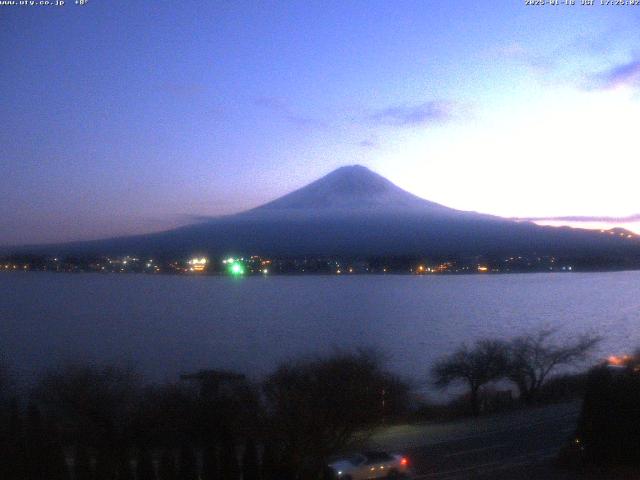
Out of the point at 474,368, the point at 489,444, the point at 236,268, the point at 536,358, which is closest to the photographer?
the point at 489,444

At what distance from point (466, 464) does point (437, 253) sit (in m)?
46.3

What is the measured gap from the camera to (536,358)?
18.3 m

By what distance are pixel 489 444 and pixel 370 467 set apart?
3314 millimetres

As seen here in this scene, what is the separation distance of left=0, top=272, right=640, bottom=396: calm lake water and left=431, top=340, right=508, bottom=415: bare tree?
2.09 m

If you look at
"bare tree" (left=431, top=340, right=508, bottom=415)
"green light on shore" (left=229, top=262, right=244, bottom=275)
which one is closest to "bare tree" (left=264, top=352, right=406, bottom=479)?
"bare tree" (left=431, top=340, right=508, bottom=415)

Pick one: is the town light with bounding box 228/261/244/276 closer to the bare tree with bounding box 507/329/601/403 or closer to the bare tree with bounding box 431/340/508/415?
the bare tree with bounding box 507/329/601/403

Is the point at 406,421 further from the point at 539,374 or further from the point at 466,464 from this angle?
the point at 539,374

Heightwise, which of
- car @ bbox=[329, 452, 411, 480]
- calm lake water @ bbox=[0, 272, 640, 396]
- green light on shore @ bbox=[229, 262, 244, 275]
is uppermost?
green light on shore @ bbox=[229, 262, 244, 275]

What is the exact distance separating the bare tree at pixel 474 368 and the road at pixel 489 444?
2.20 metres

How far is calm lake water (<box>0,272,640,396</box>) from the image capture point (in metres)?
A: 22.9

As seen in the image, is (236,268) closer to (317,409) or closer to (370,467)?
(317,409)

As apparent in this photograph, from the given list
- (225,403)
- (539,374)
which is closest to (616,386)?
(225,403)

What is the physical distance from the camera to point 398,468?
26.8 feet

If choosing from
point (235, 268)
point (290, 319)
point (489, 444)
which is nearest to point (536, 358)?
point (489, 444)
